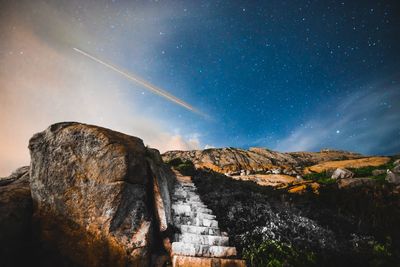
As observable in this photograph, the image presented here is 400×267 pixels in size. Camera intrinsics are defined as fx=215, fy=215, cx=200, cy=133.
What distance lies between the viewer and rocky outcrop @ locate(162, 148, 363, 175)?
102ft

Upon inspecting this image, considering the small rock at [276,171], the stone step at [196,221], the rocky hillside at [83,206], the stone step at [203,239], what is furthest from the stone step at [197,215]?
the small rock at [276,171]

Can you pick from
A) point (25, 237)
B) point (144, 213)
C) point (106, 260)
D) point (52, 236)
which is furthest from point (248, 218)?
point (25, 237)

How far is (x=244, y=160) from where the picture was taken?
33.4 meters

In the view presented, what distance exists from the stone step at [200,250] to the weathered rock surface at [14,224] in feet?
11.2

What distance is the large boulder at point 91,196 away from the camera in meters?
4.84

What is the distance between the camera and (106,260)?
15.5 feet

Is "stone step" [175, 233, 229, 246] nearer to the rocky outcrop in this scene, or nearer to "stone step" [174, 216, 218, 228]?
"stone step" [174, 216, 218, 228]

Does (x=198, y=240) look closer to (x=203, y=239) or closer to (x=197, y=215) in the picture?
(x=203, y=239)

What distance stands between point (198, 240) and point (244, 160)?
28386 mm

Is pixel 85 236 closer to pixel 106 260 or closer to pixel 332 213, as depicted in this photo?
pixel 106 260

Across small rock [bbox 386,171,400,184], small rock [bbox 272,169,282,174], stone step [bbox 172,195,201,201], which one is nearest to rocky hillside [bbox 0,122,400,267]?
stone step [bbox 172,195,201,201]

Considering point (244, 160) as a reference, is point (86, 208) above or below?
below

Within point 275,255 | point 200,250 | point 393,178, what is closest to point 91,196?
point 200,250

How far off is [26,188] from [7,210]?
0.96 metres
